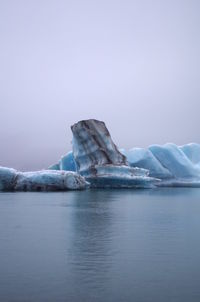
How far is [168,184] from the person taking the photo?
85.3 ft

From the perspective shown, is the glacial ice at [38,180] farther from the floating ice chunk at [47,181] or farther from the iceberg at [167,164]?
the iceberg at [167,164]

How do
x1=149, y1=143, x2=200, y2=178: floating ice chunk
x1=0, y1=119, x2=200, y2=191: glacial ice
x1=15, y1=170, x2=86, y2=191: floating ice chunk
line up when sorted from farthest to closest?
1. x1=149, y1=143, x2=200, y2=178: floating ice chunk
2. x1=0, y1=119, x2=200, y2=191: glacial ice
3. x1=15, y1=170, x2=86, y2=191: floating ice chunk

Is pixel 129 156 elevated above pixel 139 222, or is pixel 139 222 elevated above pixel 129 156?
pixel 129 156

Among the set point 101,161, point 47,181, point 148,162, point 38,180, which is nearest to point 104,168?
point 101,161

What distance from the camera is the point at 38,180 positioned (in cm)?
1694

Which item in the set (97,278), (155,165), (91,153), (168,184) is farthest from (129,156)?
(97,278)

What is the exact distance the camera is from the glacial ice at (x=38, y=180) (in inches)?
659

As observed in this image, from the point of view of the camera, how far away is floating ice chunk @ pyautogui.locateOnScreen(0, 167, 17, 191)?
55.7ft

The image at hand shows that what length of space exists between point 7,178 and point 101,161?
17.6ft

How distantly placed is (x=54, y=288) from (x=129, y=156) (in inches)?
905

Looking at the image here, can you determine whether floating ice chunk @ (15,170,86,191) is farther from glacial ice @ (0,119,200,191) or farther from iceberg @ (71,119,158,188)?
iceberg @ (71,119,158,188)

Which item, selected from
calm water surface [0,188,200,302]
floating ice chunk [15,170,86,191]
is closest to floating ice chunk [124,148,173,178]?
floating ice chunk [15,170,86,191]

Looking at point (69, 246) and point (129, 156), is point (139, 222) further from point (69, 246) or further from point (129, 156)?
point (129, 156)

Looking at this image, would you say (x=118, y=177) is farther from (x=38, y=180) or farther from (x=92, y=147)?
(x=38, y=180)
